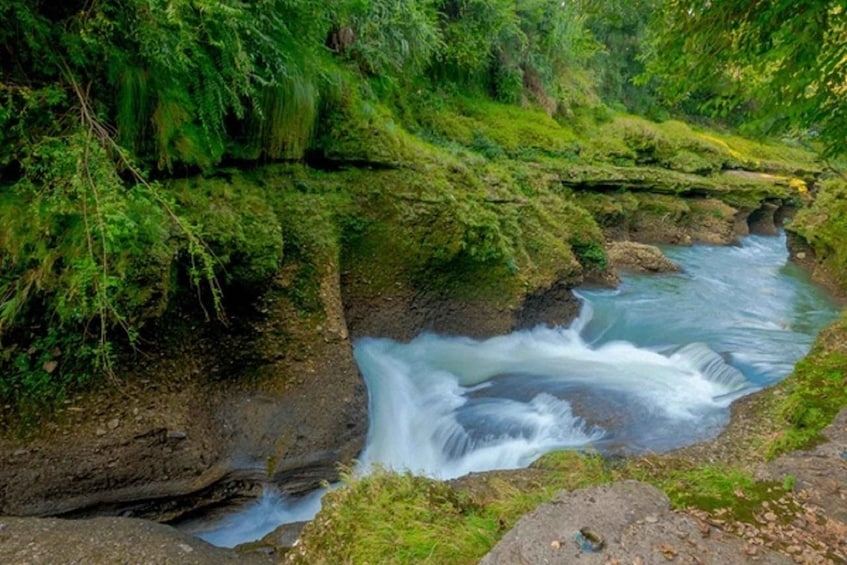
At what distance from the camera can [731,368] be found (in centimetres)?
759

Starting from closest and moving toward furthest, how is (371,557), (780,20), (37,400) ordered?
(371,557)
(780,20)
(37,400)

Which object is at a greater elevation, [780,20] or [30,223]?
[780,20]

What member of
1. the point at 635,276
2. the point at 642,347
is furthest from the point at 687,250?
the point at 642,347

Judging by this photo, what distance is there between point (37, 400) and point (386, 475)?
10.1 ft

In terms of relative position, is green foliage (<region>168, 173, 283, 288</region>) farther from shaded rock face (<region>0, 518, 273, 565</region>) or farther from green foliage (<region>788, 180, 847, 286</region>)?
green foliage (<region>788, 180, 847, 286</region>)

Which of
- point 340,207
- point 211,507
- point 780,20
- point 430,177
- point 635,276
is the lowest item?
point 211,507

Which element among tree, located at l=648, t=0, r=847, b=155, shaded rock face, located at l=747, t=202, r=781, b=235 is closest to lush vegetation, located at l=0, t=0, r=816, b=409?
tree, located at l=648, t=0, r=847, b=155

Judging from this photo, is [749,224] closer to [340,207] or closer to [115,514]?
[340,207]

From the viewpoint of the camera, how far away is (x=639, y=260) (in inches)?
544

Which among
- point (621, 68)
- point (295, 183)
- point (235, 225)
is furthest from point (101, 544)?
point (621, 68)

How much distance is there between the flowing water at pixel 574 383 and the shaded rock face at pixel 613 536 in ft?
8.00

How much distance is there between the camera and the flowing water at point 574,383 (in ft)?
19.2

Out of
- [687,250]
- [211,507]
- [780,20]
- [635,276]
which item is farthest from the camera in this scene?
[687,250]

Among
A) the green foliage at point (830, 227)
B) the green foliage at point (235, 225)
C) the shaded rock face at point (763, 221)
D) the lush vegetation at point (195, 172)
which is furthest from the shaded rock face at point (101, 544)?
the shaded rock face at point (763, 221)
